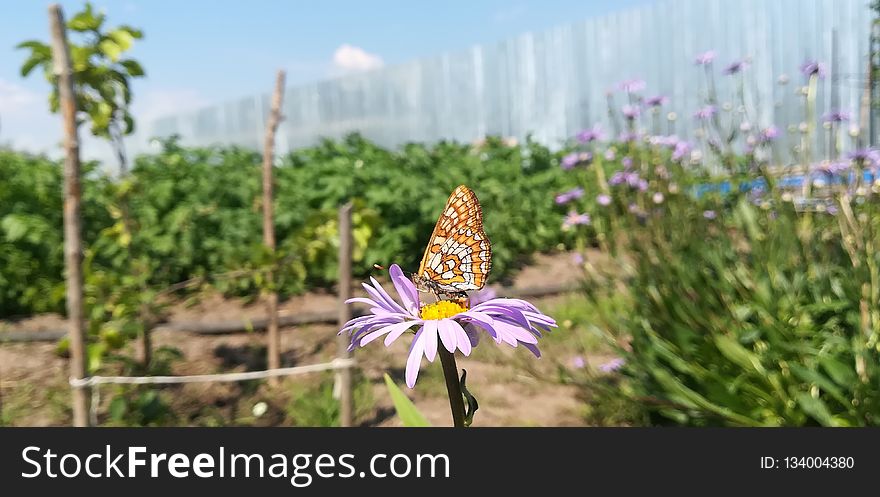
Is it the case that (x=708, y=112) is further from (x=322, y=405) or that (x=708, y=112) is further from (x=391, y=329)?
(x=391, y=329)

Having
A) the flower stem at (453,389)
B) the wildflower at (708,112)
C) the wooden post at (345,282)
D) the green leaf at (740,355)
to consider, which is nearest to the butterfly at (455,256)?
the flower stem at (453,389)

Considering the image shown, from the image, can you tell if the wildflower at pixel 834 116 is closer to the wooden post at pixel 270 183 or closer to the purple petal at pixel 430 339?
the wooden post at pixel 270 183

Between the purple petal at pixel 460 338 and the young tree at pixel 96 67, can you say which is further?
the young tree at pixel 96 67

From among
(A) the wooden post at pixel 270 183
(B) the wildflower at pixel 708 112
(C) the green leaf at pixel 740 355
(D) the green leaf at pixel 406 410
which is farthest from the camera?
(A) the wooden post at pixel 270 183

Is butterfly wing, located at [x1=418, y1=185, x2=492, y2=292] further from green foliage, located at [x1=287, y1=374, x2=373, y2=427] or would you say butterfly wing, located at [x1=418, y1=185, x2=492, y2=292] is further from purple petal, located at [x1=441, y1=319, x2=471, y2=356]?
green foliage, located at [x1=287, y1=374, x2=373, y2=427]

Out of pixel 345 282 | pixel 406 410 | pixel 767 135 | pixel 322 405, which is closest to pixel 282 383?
pixel 322 405

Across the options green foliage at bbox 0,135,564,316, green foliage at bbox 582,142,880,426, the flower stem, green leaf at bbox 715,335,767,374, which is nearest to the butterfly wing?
the flower stem

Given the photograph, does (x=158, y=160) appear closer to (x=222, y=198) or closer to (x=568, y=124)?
(x=222, y=198)
